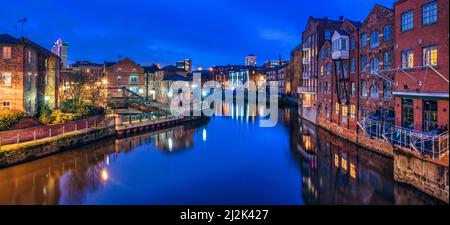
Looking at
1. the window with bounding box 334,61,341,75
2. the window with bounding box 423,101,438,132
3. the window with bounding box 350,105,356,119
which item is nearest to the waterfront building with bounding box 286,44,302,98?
the window with bounding box 334,61,341,75

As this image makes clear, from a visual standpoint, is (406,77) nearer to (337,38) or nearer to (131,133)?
(337,38)

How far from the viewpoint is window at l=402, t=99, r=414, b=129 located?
21141 mm

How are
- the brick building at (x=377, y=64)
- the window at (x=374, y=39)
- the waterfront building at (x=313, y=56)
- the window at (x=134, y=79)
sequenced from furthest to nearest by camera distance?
the window at (x=134, y=79) → the waterfront building at (x=313, y=56) → the window at (x=374, y=39) → the brick building at (x=377, y=64)

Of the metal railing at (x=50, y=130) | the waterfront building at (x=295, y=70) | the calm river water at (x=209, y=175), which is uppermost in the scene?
the waterfront building at (x=295, y=70)

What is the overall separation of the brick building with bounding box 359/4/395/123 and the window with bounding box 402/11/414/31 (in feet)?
16.2

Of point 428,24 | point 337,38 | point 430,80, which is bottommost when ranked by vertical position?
point 430,80

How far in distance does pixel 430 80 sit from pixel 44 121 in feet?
102

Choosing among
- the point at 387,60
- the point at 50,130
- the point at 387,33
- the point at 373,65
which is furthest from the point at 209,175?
the point at 387,33

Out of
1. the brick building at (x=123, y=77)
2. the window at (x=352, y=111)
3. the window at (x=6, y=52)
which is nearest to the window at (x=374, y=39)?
the window at (x=352, y=111)

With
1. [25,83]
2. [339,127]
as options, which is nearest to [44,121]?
[25,83]

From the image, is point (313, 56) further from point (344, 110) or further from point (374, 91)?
point (374, 91)

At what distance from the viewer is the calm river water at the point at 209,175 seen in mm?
18094

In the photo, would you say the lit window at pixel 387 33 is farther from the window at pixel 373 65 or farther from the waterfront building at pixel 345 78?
the waterfront building at pixel 345 78
